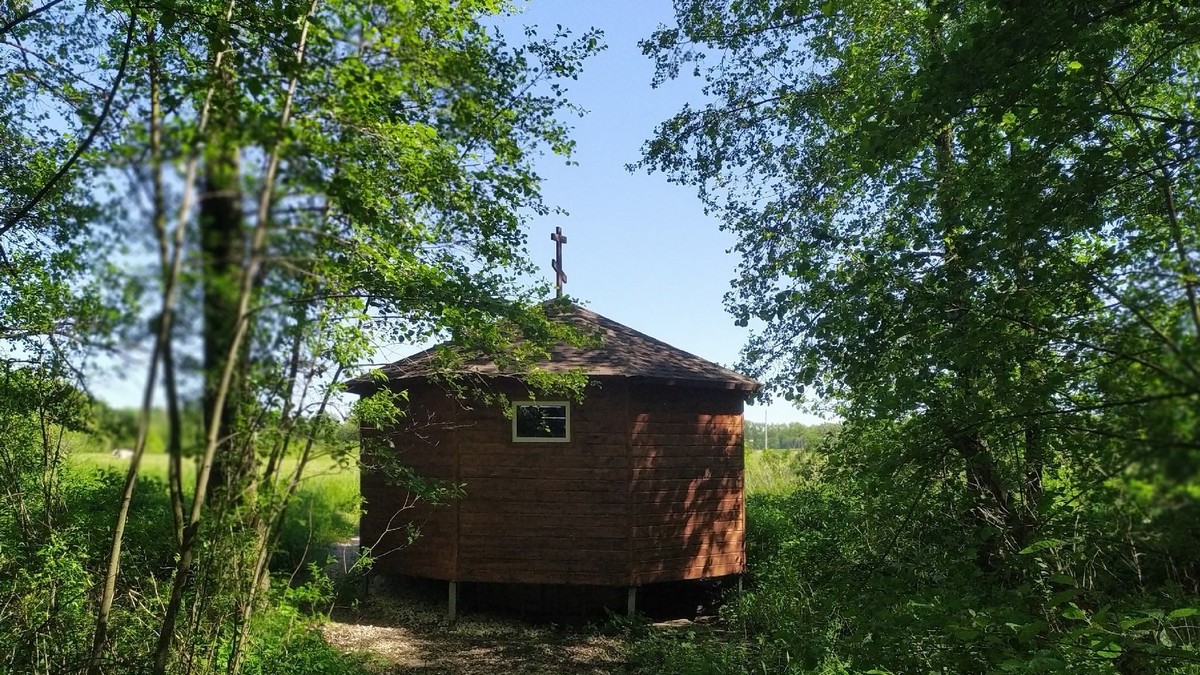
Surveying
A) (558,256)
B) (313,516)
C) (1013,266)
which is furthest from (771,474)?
(1013,266)

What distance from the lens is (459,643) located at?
28.8 ft

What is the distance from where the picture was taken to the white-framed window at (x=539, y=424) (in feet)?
31.4

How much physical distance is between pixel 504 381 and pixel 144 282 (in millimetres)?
8423

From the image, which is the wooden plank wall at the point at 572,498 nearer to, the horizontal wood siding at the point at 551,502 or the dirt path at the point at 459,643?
the horizontal wood siding at the point at 551,502

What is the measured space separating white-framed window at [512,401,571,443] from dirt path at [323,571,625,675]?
2.39 meters

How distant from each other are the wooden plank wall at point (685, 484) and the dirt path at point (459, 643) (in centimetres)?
130

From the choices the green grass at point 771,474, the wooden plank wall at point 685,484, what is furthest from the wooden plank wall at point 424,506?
the green grass at point 771,474

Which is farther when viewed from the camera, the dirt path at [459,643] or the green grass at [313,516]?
the green grass at [313,516]

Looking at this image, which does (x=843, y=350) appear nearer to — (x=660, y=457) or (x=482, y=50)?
(x=482, y=50)

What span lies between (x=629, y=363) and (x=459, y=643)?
3940 millimetres

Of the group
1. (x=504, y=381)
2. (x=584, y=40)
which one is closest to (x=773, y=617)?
(x=504, y=381)

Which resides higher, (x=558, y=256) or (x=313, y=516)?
(x=558, y=256)

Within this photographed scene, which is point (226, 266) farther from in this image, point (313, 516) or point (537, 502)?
point (313, 516)

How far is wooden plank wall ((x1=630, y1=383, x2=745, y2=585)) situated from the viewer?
964 centimetres
